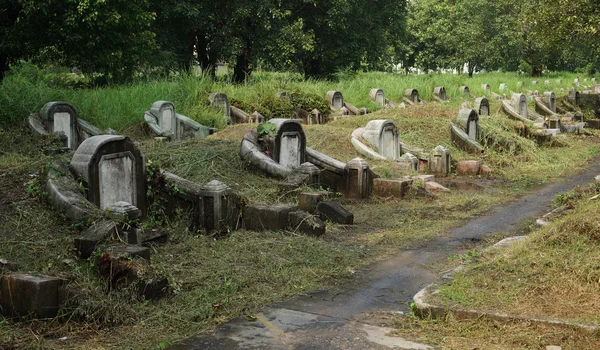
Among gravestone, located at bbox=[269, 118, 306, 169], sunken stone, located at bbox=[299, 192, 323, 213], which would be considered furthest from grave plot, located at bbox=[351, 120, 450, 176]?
sunken stone, located at bbox=[299, 192, 323, 213]

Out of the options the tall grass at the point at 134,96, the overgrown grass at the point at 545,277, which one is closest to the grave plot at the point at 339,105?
the tall grass at the point at 134,96

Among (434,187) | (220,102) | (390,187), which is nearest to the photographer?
(390,187)

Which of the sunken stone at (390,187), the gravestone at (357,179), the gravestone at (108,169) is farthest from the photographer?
the sunken stone at (390,187)

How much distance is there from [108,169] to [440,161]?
849cm

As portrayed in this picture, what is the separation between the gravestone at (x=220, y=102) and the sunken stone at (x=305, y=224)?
8922mm

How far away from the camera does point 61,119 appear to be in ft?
41.8

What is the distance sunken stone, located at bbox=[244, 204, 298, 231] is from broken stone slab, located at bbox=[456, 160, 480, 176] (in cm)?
709

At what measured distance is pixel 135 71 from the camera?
76.3 ft

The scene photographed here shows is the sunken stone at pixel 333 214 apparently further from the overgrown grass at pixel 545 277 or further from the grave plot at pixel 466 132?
the grave plot at pixel 466 132

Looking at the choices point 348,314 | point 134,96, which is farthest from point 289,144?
point 134,96

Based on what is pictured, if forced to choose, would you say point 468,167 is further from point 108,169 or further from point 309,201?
point 108,169

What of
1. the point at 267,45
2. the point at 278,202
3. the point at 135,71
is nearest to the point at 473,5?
the point at 267,45

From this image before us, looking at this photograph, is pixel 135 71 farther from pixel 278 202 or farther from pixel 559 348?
pixel 559 348

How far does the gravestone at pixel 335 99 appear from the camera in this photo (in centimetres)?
2159
